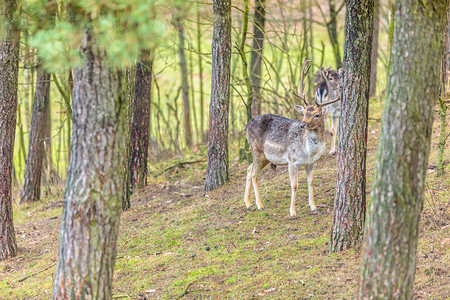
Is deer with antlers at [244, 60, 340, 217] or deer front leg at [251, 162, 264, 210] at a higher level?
deer with antlers at [244, 60, 340, 217]

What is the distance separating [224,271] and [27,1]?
3.83m

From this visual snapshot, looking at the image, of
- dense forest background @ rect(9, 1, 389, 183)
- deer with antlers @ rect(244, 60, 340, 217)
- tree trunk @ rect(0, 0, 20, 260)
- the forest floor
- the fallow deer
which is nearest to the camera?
the forest floor

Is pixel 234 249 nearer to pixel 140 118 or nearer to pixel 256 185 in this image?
pixel 256 185

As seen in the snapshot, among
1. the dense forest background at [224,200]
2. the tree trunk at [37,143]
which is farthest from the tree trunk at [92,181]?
the tree trunk at [37,143]

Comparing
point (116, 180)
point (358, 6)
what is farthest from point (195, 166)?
point (116, 180)

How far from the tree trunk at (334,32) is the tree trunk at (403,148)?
427 inches

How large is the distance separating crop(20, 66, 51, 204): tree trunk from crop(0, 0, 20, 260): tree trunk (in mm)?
4788

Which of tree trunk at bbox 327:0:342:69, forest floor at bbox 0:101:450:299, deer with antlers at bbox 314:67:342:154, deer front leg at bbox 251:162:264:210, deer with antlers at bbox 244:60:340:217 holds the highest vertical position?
tree trunk at bbox 327:0:342:69

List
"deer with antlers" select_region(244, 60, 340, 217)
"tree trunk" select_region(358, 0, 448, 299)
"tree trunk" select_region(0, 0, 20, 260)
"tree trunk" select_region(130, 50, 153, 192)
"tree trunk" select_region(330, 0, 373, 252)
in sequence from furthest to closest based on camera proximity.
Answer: "tree trunk" select_region(130, 50, 153, 192) → "deer with antlers" select_region(244, 60, 340, 217) → "tree trunk" select_region(0, 0, 20, 260) → "tree trunk" select_region(330, 0, 373, 252) → "tree trunk" select_region(358, 0, 448, 299)

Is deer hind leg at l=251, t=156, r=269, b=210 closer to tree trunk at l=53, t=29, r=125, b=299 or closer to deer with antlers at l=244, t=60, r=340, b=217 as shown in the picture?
deer with antlers at l=244, t=60, r=340, b=217

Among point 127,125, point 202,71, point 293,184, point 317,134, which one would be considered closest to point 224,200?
point 293,184

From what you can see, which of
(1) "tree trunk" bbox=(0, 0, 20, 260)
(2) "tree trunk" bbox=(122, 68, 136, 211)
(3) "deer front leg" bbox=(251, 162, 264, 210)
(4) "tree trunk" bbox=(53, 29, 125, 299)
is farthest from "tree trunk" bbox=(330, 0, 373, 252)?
(1) "tree trunk" bbox=(0, 0, 20, 260)

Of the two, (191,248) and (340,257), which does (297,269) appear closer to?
(340,257)

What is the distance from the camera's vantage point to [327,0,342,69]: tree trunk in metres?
15.1
